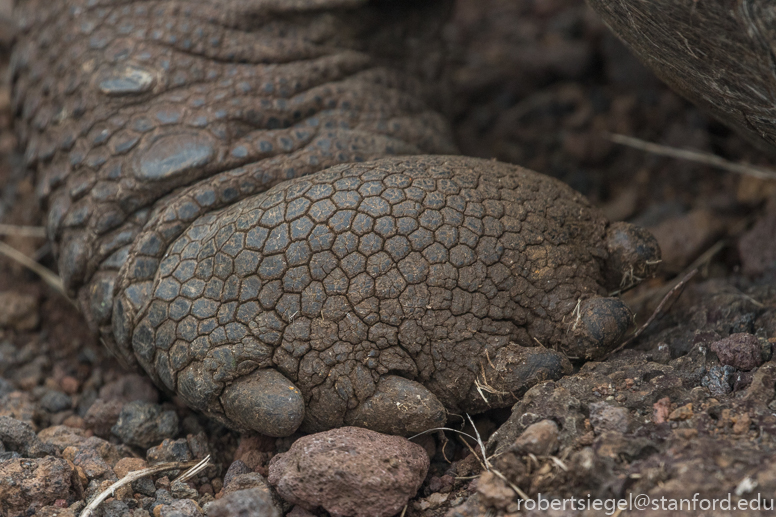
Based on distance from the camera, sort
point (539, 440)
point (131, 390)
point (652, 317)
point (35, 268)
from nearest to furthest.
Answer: point (539, 440) < point (652, 317) < point (131, 390) < point (35, 268)

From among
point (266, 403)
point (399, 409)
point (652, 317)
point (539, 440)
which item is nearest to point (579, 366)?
point (652, 317)

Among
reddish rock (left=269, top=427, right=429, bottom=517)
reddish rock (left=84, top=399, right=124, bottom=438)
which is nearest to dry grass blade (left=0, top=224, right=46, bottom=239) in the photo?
reddish rock (left=84, top=399, right=124, bottom=438)

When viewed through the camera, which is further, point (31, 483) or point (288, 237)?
point (288, 237)

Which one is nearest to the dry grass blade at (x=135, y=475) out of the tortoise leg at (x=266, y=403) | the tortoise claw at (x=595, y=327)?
the tortoise leg at (x=266, y=403)

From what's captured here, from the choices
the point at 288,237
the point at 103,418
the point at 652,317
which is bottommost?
the point at 103,418

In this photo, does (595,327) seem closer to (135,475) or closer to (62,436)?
(135,475)

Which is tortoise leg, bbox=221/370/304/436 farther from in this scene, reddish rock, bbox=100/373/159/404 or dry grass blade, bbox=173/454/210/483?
reddish rock, bbox=100/373/159/404

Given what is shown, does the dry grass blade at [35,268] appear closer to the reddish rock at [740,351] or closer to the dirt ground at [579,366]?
the dirt ground at [579,366]
